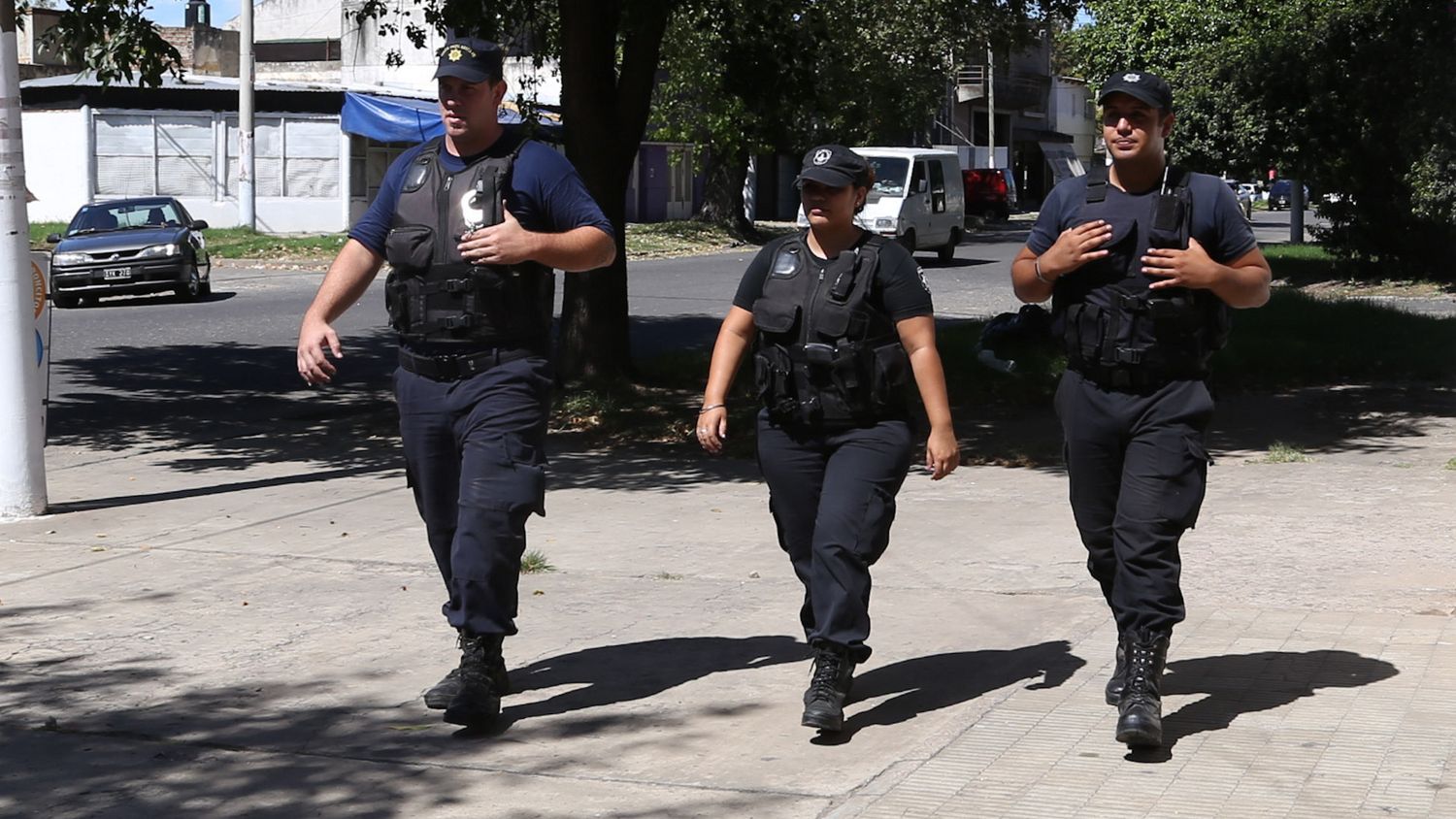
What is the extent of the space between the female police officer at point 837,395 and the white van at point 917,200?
26058 mm

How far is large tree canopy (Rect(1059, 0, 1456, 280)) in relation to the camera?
23.1m

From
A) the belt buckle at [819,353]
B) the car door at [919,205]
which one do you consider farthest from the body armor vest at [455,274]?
the car door at [919,205]

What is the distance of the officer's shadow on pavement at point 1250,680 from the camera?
5.18m

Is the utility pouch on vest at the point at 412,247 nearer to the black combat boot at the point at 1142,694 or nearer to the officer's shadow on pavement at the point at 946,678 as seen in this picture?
the officer's shadow on pavement at the point at 946,678

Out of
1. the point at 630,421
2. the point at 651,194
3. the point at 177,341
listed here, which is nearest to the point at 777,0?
the point at 630,421

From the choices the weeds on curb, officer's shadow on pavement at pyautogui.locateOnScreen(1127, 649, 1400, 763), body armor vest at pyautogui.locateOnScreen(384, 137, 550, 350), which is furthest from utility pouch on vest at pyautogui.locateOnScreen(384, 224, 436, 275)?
the weeds on curb

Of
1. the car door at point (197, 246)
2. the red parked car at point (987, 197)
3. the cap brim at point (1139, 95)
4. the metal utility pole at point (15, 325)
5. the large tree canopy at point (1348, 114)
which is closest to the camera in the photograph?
the cap brim at point (1139, 95)

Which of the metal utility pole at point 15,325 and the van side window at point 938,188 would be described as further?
the van side window at point 938,188

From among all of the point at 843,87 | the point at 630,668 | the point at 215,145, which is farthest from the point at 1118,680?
the point at 843,87

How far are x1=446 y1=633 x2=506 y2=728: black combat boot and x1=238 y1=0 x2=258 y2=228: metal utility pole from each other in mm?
28311

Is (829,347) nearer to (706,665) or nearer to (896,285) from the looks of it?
(896,285)

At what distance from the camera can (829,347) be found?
201 inches

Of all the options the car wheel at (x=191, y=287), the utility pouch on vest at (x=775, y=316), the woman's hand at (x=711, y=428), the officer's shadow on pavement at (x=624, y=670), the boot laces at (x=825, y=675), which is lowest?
the officer's shadow on pavement at (x=624, y=670)

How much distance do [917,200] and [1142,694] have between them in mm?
28168
